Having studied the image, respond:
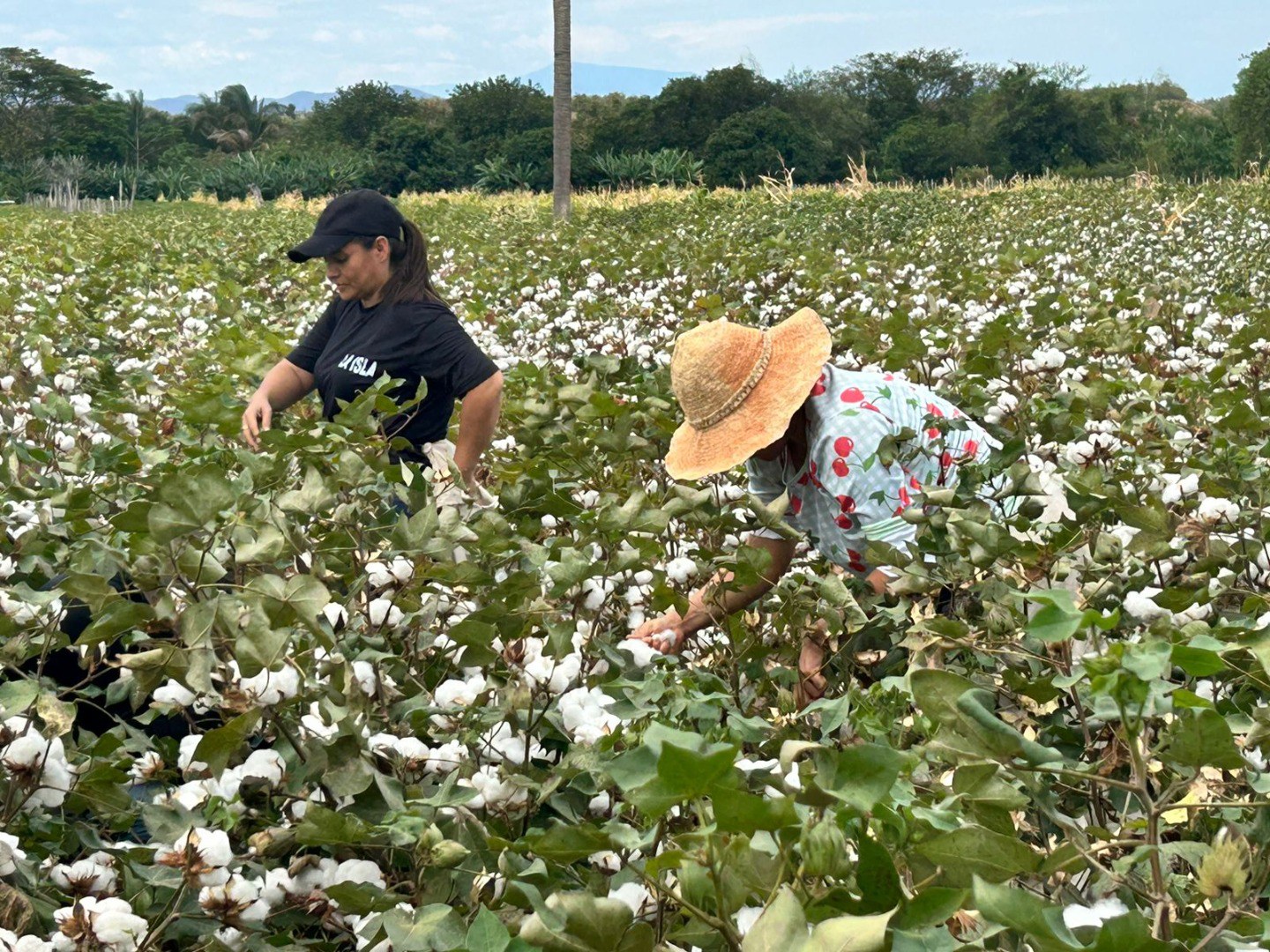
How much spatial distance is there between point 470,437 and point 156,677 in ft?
7.66

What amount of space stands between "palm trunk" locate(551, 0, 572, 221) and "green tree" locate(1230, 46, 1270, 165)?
84.7 ft

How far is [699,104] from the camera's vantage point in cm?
5322

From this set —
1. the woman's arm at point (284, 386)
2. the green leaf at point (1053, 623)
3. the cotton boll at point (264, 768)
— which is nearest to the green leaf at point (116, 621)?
the cotton boll at point (264, 768)

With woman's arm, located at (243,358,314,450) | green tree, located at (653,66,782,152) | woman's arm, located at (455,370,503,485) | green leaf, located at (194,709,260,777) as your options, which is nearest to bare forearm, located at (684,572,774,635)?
green leaf, located at (194,709,260,777)

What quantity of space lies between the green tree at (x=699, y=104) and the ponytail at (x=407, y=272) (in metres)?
48.2

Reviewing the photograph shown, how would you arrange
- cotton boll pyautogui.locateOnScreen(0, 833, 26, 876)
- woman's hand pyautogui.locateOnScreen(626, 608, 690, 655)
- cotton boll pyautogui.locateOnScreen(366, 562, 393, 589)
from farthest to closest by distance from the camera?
woman's hand pyautogui.locateOnScreen(626, 608, 690, 655), cotton boll pyautogui.locateOnScreen(366, 562, 393, 589), cotton boll pyautogui.locateOnScreen(0, 833, 26, 876)

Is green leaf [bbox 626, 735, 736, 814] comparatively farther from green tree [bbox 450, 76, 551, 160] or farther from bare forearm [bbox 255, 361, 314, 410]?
green tree [bbox 450, 76, 551, 160]

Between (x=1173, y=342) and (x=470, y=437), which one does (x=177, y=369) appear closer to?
(x=470, y=437)

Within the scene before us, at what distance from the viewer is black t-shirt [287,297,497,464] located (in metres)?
4.06

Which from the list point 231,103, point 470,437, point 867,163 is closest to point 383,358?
point 470,437

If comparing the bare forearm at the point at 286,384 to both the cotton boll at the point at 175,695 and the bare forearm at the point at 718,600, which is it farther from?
the cotton boll at the point at 175,695

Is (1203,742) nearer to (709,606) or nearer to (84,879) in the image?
(84,879)

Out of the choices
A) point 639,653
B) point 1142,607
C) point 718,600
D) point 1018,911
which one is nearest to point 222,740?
point 639,653

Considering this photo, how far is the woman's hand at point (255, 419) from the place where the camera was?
3549 mm
